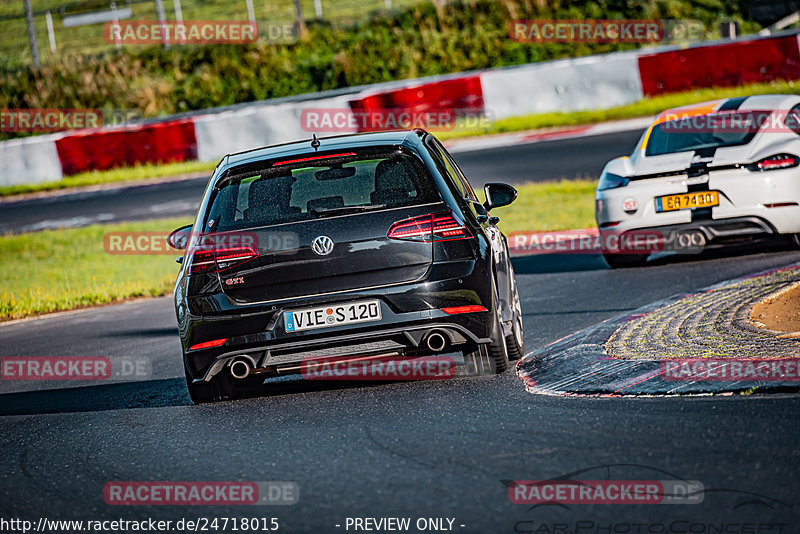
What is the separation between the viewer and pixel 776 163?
36.2 ft

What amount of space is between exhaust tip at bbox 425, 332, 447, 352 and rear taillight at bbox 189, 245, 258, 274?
1.07 meters

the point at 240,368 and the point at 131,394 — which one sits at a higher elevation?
the point at 240,368

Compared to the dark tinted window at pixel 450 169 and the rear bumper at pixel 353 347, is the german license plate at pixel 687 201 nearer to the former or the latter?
the dark tinted window at pixel 450 169

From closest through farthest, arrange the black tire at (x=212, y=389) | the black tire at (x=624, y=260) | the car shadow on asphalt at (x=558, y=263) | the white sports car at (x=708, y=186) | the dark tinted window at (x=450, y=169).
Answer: the black tire at (x=212, y=389) < the dark tinted window at (x=450, y=169) < the white sports car at (x=708, y=186) < the black tire at (x=624, y=260) < the car shadow on asphalt at (x=558, y=263)

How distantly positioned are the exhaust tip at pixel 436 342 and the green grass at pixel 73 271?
8.32 metres

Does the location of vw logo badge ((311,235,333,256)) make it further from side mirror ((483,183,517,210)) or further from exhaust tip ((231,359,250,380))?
side mirror ((483,183,517,210))

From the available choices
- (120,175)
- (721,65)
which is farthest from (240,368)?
(120,175)

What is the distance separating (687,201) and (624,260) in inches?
42.4

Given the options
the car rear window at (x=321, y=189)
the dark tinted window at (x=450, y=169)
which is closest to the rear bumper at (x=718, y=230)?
the dark tinted window at (x=450, y=169)

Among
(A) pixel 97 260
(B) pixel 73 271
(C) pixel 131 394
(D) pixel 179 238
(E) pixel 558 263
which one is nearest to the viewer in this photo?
(D) pixel 179 238

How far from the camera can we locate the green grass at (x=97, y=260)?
1455 cm

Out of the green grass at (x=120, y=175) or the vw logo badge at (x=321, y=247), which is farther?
the green grass at (x=120, y=175)

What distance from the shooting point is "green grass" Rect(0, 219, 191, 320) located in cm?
1445

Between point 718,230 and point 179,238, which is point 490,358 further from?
point 718,230
